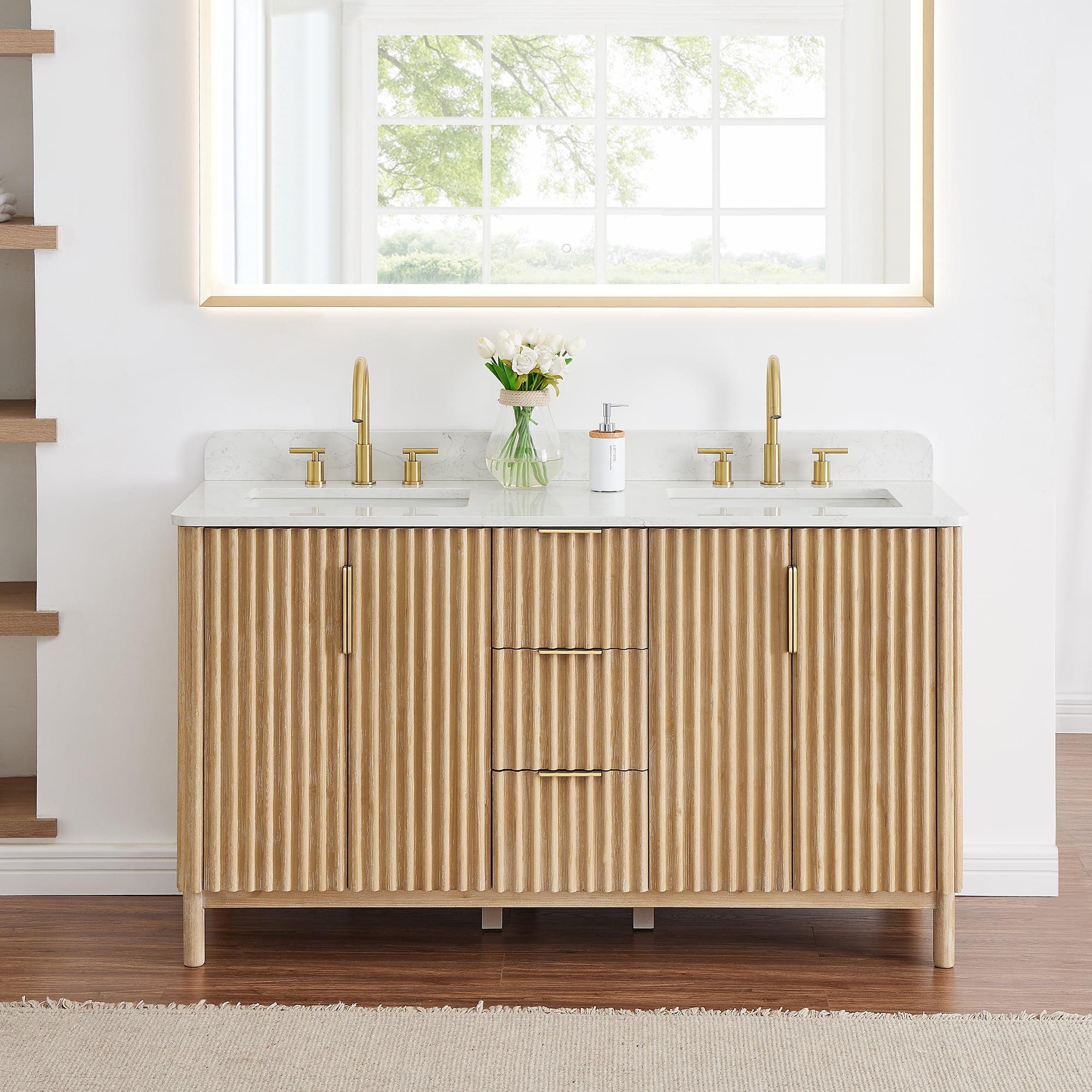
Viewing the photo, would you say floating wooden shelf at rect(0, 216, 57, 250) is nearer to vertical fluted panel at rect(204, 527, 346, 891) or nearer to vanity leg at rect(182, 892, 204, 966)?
vertical fluted panel at rect(204, 527, 346, 891)

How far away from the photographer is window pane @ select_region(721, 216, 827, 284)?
2670 mm

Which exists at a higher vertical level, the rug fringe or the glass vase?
the glass vase

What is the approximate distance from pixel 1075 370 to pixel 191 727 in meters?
2.62

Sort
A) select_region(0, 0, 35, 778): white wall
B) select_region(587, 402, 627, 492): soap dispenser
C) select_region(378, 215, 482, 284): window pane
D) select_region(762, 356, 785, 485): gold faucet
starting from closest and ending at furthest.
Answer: select_region(587, 402, 627, 492): soap dispenser, select_region(762, 356, 785, 485): gold faucet, select_region(378, 215, 482, 284): window pane, select_region(0, 0, 35, 778): white wall

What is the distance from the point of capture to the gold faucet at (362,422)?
8.37ft

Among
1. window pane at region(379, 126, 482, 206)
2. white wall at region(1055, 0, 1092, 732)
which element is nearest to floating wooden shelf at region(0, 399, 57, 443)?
window pane at region(379, 126, 482, 206)

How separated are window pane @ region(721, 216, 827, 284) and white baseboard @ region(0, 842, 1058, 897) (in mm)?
1284

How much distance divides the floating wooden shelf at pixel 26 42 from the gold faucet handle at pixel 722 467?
5.10ft

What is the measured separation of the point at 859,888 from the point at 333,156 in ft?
5.89

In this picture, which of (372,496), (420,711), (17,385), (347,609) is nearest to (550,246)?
(372,496)

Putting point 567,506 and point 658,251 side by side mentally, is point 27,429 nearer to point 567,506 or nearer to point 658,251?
point 567,506

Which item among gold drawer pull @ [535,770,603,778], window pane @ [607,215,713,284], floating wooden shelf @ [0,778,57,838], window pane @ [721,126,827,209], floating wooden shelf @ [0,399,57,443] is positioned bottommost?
floating wooden shelf @ [0,778,57,838]

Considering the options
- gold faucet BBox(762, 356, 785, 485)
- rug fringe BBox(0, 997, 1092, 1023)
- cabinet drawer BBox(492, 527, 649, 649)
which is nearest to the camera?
rug fringe BBox(0, 997, 1092, 1023)

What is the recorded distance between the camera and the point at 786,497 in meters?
2.58
